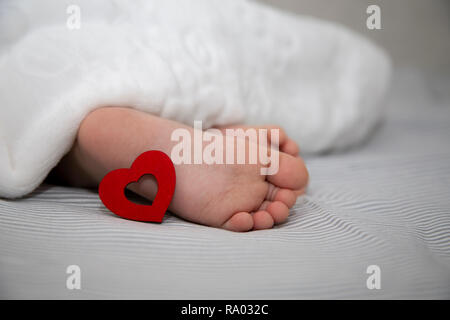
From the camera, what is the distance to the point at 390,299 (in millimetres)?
452

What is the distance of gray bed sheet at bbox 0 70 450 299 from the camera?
45 cm

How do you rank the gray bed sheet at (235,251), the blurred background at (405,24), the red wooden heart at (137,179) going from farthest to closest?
the blurred background at (405,24)
the red wooden heart at (137,179)
the gray bed sheet at (235,251)

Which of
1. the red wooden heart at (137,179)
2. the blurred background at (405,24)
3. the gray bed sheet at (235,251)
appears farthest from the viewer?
the blurred background at (405,24)

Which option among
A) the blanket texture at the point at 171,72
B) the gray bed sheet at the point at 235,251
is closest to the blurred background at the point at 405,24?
the blanket texture at the point at 171,72

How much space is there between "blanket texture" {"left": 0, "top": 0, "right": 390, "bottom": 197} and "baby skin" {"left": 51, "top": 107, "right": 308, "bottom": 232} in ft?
0.16

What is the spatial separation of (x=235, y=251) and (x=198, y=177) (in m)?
0.13

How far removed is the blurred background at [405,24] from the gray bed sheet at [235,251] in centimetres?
132

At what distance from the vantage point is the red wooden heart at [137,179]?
588 mm

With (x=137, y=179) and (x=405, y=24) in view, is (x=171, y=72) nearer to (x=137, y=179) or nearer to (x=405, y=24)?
(x=137, y=179)

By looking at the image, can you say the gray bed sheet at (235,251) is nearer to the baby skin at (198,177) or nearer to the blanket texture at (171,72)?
the baby skin at (198,177)

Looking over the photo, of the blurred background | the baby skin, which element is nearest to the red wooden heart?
the baby skin

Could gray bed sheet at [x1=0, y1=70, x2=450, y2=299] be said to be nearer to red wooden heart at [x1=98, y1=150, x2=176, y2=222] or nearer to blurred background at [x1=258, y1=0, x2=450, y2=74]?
red wooden heart at [x1=98, y1=150, x2=176, y2=222]
